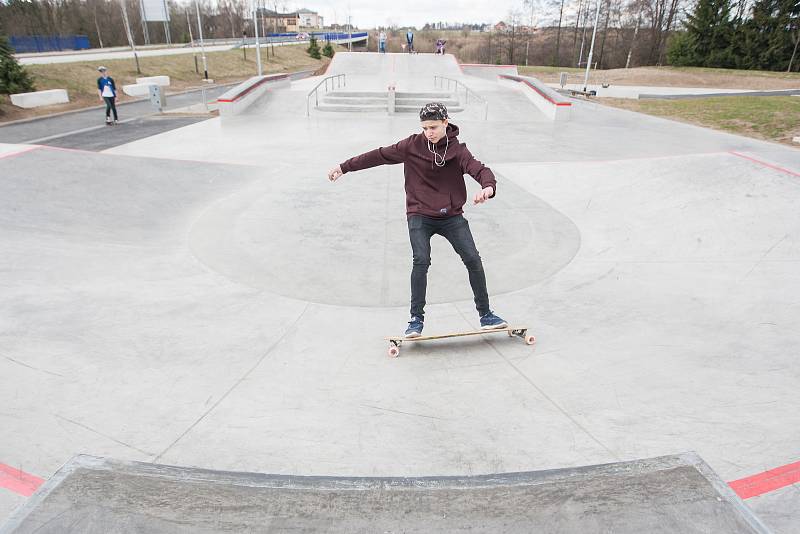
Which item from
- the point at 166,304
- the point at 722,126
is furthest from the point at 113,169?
the point at 722,126

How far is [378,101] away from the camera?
64.8 feet

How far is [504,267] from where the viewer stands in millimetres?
5871

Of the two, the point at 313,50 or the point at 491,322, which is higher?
the point at 313,50

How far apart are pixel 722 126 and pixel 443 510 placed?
64.6 ft

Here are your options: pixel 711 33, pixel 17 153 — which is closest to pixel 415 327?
pixel 17 153

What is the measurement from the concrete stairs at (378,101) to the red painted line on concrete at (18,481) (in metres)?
18.0


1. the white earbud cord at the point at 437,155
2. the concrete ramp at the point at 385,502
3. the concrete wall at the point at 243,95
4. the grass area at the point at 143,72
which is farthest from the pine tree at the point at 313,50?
the concrete ramp at the point at 385,502

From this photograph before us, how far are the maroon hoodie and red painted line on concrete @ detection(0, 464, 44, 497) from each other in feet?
9.81

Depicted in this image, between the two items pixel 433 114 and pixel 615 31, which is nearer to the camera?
pixel 433 114

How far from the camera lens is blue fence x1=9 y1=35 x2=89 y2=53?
51812 mm

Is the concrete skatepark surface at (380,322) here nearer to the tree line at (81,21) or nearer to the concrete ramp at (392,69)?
the concrete ramp at (392,69)

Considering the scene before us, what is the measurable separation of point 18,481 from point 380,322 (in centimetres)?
290

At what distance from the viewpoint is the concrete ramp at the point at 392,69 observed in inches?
979

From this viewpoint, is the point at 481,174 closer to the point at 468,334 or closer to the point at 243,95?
the point at 468,334
